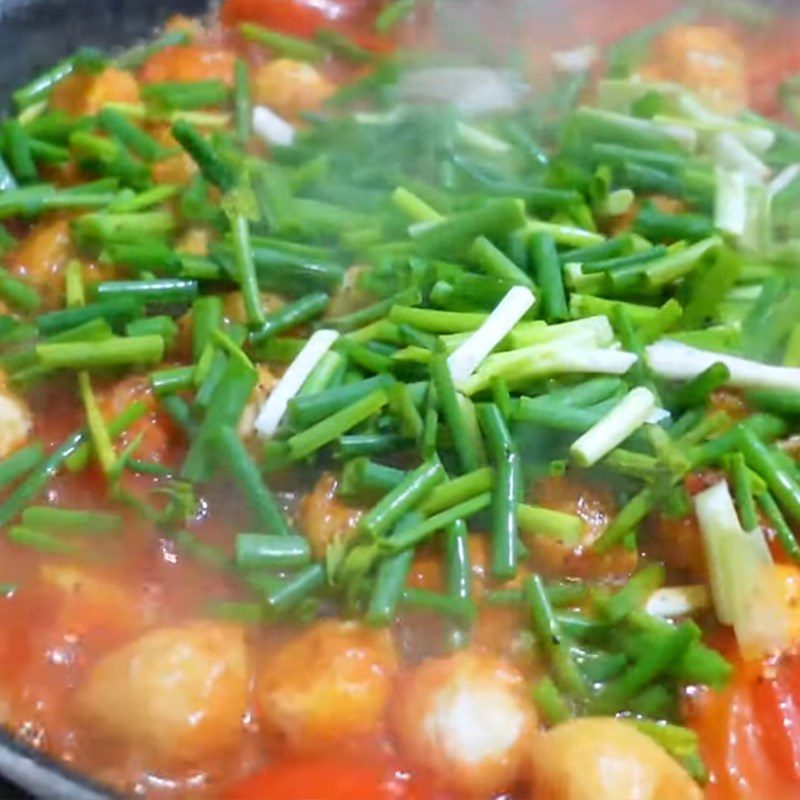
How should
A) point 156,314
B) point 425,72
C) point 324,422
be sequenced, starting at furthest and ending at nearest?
point 425,72 → point 156,314 → point 324,422

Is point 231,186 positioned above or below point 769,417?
above

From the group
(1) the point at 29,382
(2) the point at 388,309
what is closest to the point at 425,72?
(2) the point at 388,309

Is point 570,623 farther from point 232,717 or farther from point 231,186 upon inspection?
point 231,186

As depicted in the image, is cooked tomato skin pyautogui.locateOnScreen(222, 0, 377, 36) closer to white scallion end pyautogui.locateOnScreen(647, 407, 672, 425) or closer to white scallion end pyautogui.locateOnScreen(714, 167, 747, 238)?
white scallion end pyautogui.locateOnScreen(714, 167, 747, 238)

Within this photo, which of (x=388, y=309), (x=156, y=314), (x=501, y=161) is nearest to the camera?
(x=388, y=309)

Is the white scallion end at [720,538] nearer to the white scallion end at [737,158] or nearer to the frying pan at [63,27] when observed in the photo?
the white scallion end at [737,158]

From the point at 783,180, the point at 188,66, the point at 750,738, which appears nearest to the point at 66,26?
the point at 188,66
